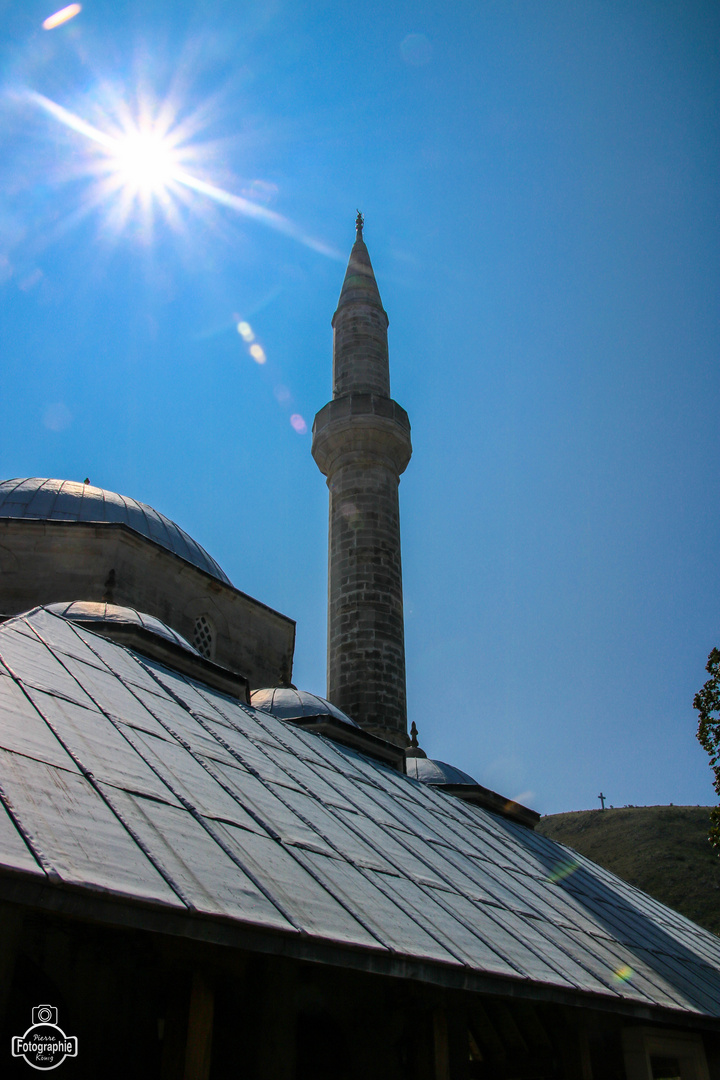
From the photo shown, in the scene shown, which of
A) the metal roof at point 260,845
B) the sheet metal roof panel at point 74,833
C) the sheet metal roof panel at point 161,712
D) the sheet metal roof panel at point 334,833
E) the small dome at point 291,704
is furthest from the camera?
the small dome at point 291,704

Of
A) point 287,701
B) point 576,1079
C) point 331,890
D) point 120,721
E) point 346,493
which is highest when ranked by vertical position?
point 346,493

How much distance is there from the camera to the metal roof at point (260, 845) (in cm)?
354

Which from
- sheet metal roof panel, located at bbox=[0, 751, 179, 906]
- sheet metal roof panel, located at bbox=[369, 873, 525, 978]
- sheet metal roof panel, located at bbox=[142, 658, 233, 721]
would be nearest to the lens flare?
sheet metal roof panel, located at bbox=[369, 873, 525, 978]

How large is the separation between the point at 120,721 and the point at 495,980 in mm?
2731

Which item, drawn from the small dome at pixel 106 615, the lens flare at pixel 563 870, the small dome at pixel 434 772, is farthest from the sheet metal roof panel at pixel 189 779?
the small dome at pixel 434 772

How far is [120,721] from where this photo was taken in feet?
17.9

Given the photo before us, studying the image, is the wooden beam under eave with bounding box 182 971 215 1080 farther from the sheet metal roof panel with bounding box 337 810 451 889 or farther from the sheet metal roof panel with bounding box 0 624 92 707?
the sheet metal roof panel with bounding box 337 810 451 889

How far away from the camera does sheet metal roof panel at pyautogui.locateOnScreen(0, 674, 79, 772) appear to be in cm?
406

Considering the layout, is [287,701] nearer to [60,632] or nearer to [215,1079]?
[60,632]

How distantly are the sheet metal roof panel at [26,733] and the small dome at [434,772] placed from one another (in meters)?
10.4

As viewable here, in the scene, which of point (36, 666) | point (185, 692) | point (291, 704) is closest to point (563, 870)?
point (291, 704)

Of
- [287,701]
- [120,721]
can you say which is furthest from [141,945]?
[287,701]

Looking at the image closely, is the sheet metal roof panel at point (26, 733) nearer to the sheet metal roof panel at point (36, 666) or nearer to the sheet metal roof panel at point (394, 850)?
the sheet metal roof panel at point (36, 666)

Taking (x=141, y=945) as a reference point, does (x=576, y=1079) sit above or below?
below
